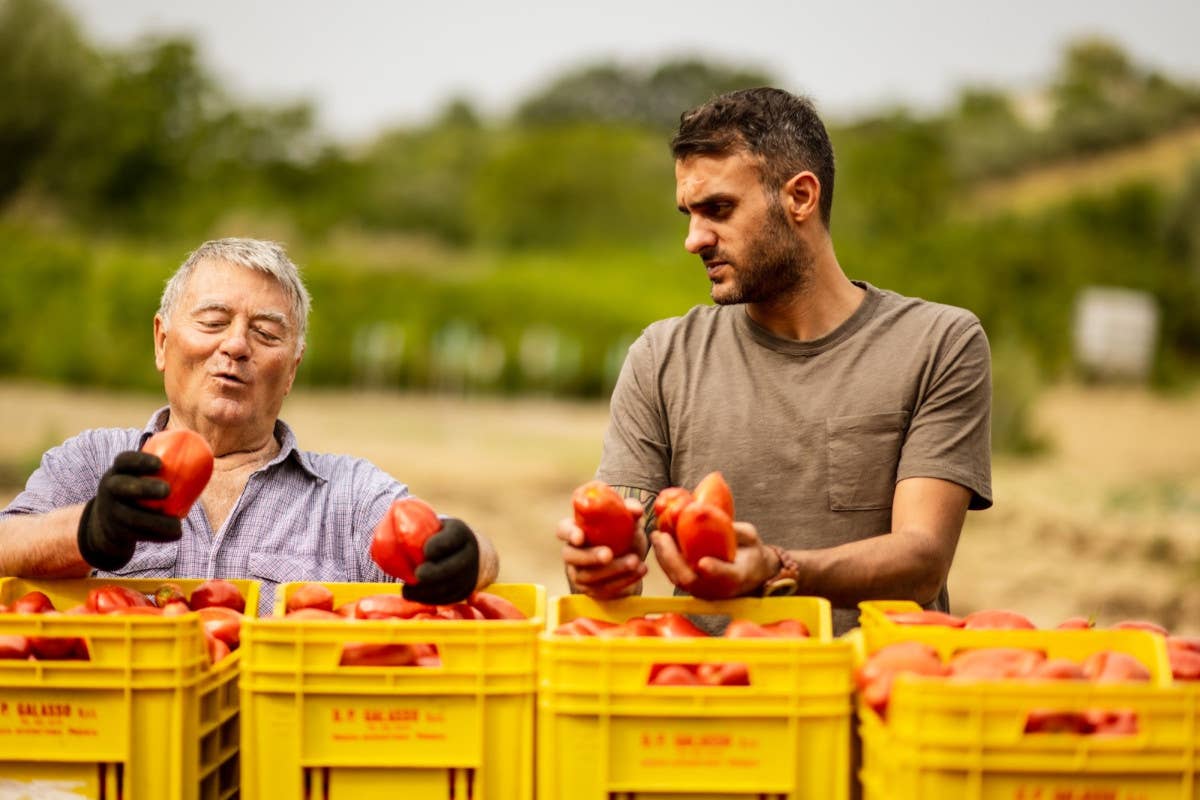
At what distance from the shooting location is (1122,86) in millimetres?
57188

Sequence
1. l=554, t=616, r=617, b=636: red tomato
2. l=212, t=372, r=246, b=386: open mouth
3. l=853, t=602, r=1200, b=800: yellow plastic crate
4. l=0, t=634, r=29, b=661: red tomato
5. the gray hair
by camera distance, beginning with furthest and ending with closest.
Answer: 1. the gray hair
2. l=212, t=372, r=246, b=386: open mouth
3. l=554, t=616, r=617, b=636: red tomato
4. l=0, t=634, r=29, b=661: red tomato
5. l=853, t=602, r=1200, b=800: yellow plastic crate

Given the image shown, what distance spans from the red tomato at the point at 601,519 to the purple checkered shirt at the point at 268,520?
0.90 m

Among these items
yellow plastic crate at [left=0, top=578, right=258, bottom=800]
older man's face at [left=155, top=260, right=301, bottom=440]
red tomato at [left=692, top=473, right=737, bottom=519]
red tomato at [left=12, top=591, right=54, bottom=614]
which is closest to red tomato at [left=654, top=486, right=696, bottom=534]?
red tomato at [left=692, top=473, right=737, bottom=519]

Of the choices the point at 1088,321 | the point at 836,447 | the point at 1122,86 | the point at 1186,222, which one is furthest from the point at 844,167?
the point at 836,447

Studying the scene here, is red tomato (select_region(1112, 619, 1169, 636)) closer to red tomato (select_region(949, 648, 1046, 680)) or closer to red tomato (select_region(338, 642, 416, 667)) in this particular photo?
red tomato (select_region(949, 648, 1046, 680))

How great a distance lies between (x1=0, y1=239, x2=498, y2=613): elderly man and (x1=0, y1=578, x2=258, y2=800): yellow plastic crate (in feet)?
3.40

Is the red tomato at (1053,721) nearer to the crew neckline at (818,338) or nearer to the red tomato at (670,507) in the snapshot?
the red tomato at (670,507)

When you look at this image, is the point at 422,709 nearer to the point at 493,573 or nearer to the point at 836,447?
the point at 493,573

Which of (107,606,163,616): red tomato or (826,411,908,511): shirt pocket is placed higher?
(826,411,908,511): shirt pocket

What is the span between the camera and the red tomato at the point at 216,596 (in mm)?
3145

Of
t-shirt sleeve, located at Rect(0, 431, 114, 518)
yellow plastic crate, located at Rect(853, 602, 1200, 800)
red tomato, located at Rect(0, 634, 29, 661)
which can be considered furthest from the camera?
t-shirt sleeve, located at Rect(0, 431, 114, 518)

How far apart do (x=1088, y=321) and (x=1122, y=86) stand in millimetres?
32426

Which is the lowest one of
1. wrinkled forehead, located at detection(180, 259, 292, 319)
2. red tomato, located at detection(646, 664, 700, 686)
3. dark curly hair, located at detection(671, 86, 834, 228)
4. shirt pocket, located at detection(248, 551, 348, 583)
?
red tomato, located at detection(646, 664, 700, 686)

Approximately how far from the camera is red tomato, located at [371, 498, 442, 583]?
3.07 metres
